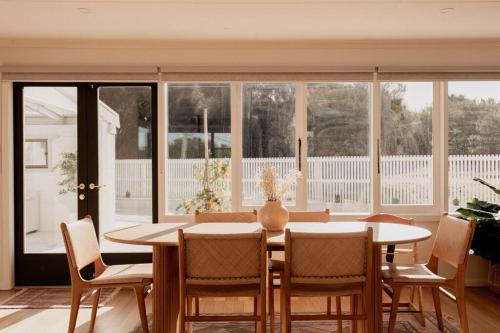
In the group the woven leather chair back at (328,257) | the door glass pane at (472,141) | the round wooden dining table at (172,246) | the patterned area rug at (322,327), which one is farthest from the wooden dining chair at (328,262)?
the door glass pane at (472,141)

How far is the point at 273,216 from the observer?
126 inches

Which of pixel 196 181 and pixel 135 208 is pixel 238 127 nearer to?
pixel 196 181

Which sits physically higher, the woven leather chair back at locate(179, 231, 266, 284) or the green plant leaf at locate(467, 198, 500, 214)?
the green plant leaf at locate(467, 198, 500, 214)

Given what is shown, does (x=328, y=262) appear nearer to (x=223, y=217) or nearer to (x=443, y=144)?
(x=223, y=217)

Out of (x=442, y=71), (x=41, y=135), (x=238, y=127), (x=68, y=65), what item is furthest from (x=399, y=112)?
(x=41, y=135)

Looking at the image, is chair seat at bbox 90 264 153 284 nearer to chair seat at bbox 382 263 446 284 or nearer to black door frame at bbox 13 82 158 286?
black door frame at bbox 13 82 158 286

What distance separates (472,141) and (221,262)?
350cm

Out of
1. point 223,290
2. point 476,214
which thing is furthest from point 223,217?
point 476,214

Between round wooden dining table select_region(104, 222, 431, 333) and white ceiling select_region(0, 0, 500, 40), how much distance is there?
167 centimetres

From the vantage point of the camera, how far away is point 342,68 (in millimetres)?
A: 4676

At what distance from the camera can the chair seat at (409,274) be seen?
306cm

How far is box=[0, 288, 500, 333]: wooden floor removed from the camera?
11.7ft

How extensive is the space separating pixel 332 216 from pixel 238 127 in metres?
1.33

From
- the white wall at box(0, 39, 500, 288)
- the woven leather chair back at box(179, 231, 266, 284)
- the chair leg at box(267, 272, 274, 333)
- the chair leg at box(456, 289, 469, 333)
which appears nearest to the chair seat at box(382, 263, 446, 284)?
the chair leg at box(456, 289, 469, 333)
